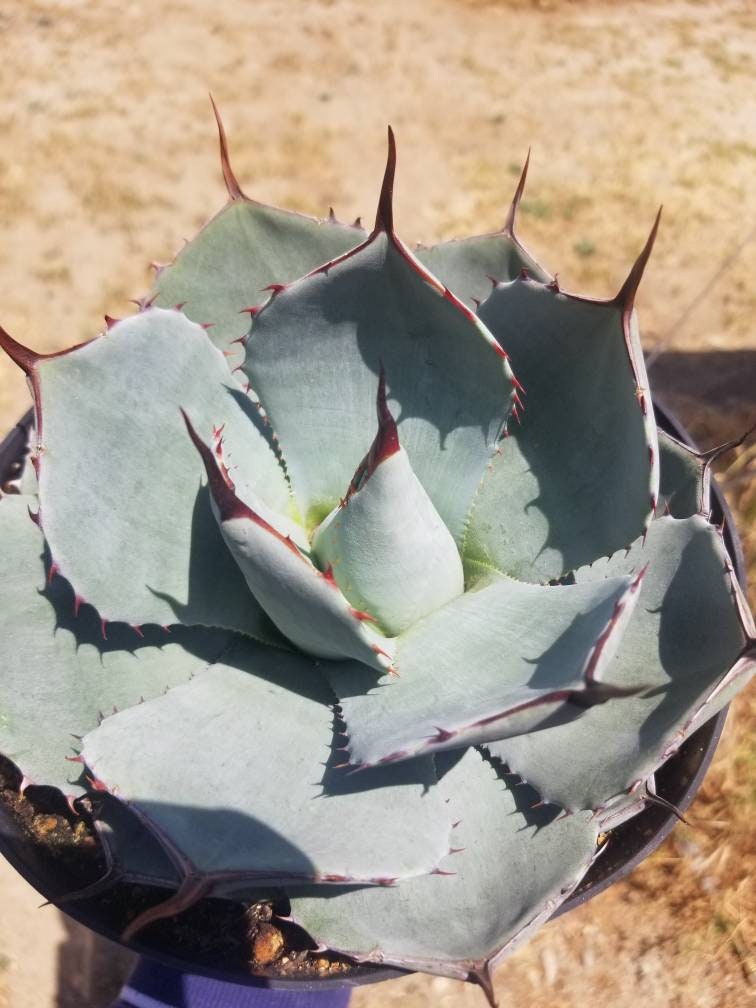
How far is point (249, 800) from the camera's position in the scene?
83cm

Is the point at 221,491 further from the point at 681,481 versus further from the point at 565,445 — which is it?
the point at 681,481

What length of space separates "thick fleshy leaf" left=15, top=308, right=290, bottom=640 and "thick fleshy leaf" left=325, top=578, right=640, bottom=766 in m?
0.19

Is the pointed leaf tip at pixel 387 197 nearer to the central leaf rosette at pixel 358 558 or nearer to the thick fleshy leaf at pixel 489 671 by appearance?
the central leaf rosette at pixel 358 558

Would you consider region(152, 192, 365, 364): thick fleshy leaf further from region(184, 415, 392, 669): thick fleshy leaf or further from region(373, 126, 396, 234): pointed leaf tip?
region(184, 415, 392, 669): thick fleshy leaf

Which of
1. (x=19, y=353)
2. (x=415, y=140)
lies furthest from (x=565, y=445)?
(x=415, y=140)

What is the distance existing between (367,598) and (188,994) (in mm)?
777

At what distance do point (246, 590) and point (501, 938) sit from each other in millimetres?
459

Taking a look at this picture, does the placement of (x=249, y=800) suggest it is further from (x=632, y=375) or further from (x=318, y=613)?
(x=632, y=375)

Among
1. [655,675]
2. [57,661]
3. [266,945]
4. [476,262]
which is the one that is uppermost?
[476,262]

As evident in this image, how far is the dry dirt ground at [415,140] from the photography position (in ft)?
7.15

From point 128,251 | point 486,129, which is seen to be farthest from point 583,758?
point 486,129

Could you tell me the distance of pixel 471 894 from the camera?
2.91ft

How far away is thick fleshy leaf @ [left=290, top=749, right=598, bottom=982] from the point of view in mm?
847

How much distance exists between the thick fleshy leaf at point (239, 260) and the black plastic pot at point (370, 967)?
69 centimetres
